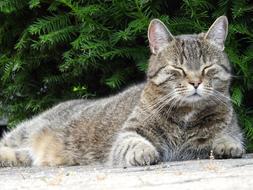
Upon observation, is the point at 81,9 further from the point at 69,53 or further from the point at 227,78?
the point at 227,78

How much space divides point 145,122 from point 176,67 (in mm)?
466

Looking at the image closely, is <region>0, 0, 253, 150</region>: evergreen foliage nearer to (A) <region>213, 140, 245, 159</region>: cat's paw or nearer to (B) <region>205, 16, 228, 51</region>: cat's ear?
(B) <region>205, 16, 228, 51</region>: cat's ear

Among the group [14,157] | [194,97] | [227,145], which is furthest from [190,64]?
[14,157]

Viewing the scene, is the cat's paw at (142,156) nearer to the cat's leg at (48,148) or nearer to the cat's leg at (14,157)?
the cat's leg at (48,148)

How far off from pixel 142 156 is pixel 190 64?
33.9 inches

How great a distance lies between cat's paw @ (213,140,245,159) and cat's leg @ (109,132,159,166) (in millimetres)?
471

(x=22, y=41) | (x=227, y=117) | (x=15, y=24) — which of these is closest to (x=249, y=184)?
(x=227, y=117)

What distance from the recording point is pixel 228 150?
4.68 m

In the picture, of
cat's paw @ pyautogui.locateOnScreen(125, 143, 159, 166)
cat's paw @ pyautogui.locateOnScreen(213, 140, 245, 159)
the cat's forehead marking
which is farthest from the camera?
the cat's forehead marking

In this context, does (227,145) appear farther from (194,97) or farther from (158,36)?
(158,36)

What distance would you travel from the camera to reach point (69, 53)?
597cm

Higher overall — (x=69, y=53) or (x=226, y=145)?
(x=69, y=53)

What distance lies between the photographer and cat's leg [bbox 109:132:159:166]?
14.5ft

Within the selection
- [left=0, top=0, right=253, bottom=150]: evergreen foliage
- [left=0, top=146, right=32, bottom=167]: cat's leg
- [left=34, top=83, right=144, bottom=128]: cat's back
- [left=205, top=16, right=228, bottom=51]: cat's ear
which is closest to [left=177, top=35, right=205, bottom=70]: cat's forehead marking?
[left=205, top=16, right=228, bottom=51]: cat's ear
